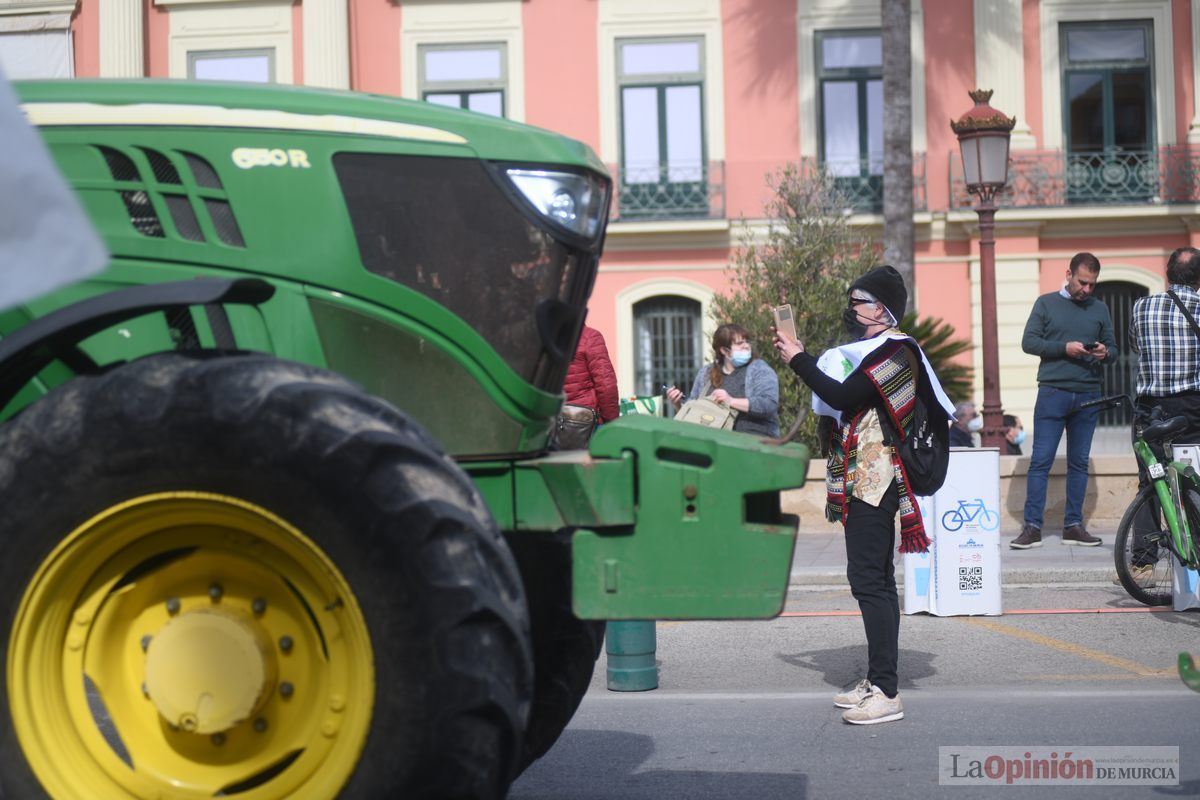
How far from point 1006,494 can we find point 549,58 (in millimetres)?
14927

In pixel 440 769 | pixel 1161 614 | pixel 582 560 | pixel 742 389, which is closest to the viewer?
pixel 440 769

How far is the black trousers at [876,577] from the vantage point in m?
6.36

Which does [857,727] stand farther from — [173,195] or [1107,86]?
[1107,86]

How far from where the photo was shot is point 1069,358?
12.3 m

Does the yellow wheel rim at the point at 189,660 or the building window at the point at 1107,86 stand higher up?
the building window at the point at 1107,86

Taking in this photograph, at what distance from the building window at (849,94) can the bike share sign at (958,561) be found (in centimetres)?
1826

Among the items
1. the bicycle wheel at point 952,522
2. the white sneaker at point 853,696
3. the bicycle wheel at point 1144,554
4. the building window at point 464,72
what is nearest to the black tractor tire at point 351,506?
the white sneaker at point 853,696

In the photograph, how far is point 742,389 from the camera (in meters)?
11.8

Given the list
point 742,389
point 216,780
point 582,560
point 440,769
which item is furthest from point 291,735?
point 742,389

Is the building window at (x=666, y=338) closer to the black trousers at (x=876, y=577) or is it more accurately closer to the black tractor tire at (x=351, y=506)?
the black trousers at (x=876, y=577)

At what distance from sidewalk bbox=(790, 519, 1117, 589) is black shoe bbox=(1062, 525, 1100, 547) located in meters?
0.06

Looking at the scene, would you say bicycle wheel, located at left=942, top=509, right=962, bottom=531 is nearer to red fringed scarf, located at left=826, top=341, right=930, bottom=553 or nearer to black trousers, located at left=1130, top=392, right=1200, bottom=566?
black trousers, located at left=1130, top=392, right=1200, bottom=566

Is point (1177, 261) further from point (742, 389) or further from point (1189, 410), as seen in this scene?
point (742, 389)

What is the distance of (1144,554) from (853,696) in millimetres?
3571
